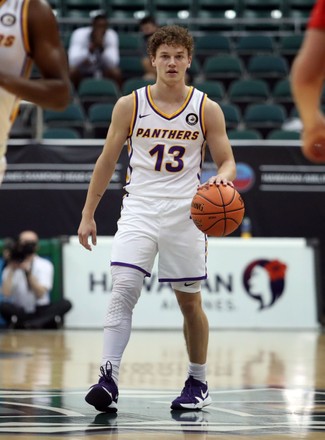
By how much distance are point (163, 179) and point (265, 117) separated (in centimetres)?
1044

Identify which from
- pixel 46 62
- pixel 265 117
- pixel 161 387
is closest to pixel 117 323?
pixel 161 387

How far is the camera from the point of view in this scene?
13.1m

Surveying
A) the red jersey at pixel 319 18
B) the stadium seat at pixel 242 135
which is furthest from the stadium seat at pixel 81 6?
the red jersey at pixel 319 18

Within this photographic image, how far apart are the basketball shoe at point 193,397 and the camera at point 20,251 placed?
6.82m

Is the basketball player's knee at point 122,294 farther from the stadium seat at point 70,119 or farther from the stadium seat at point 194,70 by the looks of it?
the stadium seat at point 194,70

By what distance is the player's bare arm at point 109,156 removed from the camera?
6.35m

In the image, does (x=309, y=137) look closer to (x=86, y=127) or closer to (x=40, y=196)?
(x=40, y=196)

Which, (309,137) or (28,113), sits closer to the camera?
(309,137)

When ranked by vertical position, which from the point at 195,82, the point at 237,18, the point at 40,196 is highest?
the point at 237,18

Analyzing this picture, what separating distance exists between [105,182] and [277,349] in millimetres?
4960

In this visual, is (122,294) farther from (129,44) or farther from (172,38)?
(129,44)

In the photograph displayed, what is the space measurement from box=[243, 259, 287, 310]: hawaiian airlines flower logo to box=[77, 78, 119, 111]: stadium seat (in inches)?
172

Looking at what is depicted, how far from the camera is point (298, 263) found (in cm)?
1381

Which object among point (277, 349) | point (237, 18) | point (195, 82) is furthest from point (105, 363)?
point (237, 18)
